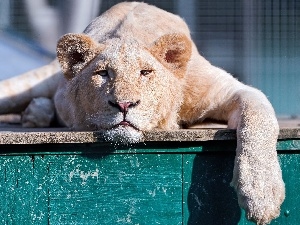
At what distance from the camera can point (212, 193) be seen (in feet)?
9.80

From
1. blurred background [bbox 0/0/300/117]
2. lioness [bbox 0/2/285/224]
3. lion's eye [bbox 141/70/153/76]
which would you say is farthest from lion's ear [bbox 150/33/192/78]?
blurred background [bbox 0/0/300/117]

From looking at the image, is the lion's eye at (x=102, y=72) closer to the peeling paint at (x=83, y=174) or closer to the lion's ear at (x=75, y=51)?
the lion's ear at (x=75, y=51)

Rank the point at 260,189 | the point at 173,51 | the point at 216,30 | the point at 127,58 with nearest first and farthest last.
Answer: the point at 260,189, the point at 127,58, the point at 173,51, the point at 216,30

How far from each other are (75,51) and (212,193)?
31.9 inches

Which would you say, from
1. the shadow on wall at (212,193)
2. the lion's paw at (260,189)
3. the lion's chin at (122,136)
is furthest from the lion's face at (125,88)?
the lion's paw at (260,189)

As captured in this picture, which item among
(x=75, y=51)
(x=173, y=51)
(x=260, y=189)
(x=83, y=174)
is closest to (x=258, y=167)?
(x=260, y=189)

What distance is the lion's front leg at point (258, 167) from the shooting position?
269 cm

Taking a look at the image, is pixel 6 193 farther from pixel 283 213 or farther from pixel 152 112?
pixel 283 213

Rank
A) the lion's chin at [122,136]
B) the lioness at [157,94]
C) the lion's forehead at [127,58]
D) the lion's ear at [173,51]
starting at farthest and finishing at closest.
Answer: the lion's ear at [173,51] < the lion's forehead at [127,58] < the lion's chin at [122,136] < the lioness at [157,94]

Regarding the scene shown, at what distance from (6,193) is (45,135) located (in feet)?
0.83

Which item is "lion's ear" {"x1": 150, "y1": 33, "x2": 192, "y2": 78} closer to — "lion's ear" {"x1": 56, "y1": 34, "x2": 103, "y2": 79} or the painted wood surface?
"lion's ear" {"x1": 56, "y1": 34, "x2": 103, "y2": 79}

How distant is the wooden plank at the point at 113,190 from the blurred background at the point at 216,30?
273cm

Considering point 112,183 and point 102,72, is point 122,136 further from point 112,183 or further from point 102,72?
point 102,72

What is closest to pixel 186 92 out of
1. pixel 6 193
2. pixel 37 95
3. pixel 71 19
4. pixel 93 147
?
pixel 93 147
